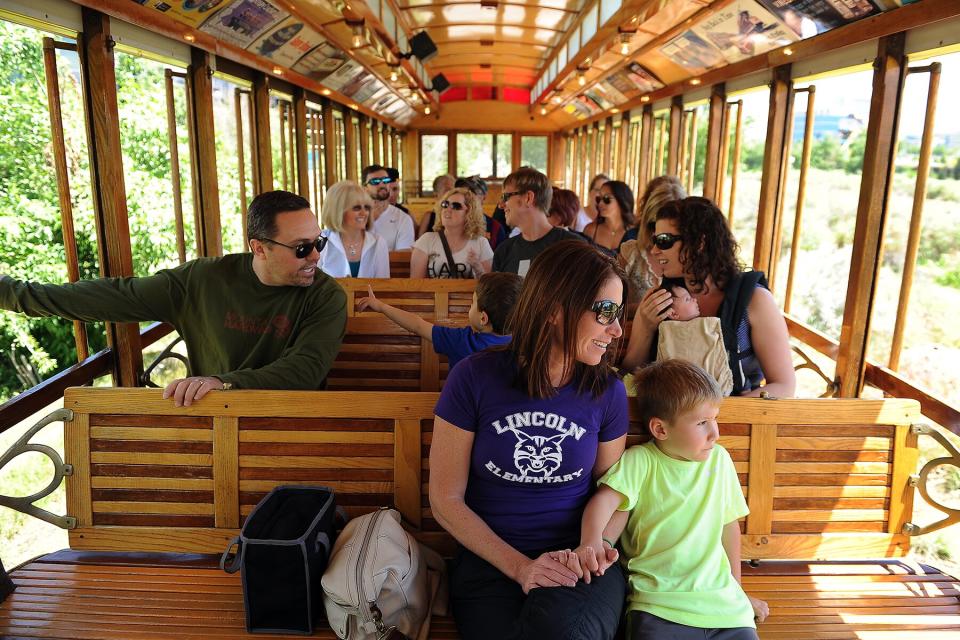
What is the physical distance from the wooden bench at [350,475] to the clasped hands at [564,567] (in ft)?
1.58

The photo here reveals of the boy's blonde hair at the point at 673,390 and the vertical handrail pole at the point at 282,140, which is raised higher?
the vertical handrail pole at the point at 282,140

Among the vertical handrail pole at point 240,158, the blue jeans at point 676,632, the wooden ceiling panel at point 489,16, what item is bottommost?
the blue jeans at point 676,632

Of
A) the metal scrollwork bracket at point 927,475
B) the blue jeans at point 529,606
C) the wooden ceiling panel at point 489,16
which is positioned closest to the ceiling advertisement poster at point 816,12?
the metal scrollwork bracket at point 927,475

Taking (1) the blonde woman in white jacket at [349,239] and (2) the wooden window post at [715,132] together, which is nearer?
(1) the blonde woman in white jacket at [349,239]

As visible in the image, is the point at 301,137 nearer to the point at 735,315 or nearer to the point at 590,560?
the point at 735,315

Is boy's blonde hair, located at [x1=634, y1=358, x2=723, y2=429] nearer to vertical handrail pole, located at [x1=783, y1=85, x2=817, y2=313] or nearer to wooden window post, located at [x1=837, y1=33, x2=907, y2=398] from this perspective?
wooden window post, located at [x1=837, y1=33, x2=907, y2=398]

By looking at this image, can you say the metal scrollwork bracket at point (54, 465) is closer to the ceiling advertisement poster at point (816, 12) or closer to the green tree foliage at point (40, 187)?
the green tree foliage at point (40, 187)

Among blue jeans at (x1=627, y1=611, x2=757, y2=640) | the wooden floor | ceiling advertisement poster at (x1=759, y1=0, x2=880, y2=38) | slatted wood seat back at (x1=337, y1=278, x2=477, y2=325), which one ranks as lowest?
the wooden floor

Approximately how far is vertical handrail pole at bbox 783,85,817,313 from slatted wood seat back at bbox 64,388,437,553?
3.45 meters

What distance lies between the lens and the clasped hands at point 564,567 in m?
1.72

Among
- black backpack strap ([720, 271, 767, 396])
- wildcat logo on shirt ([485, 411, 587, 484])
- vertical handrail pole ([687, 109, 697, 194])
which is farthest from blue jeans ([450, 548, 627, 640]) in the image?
vertical handrail pole ([687, 109, 697, 194])

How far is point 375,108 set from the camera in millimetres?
10797

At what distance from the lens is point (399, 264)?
5.34 meters

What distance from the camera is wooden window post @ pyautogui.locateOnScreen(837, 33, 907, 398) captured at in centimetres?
363
